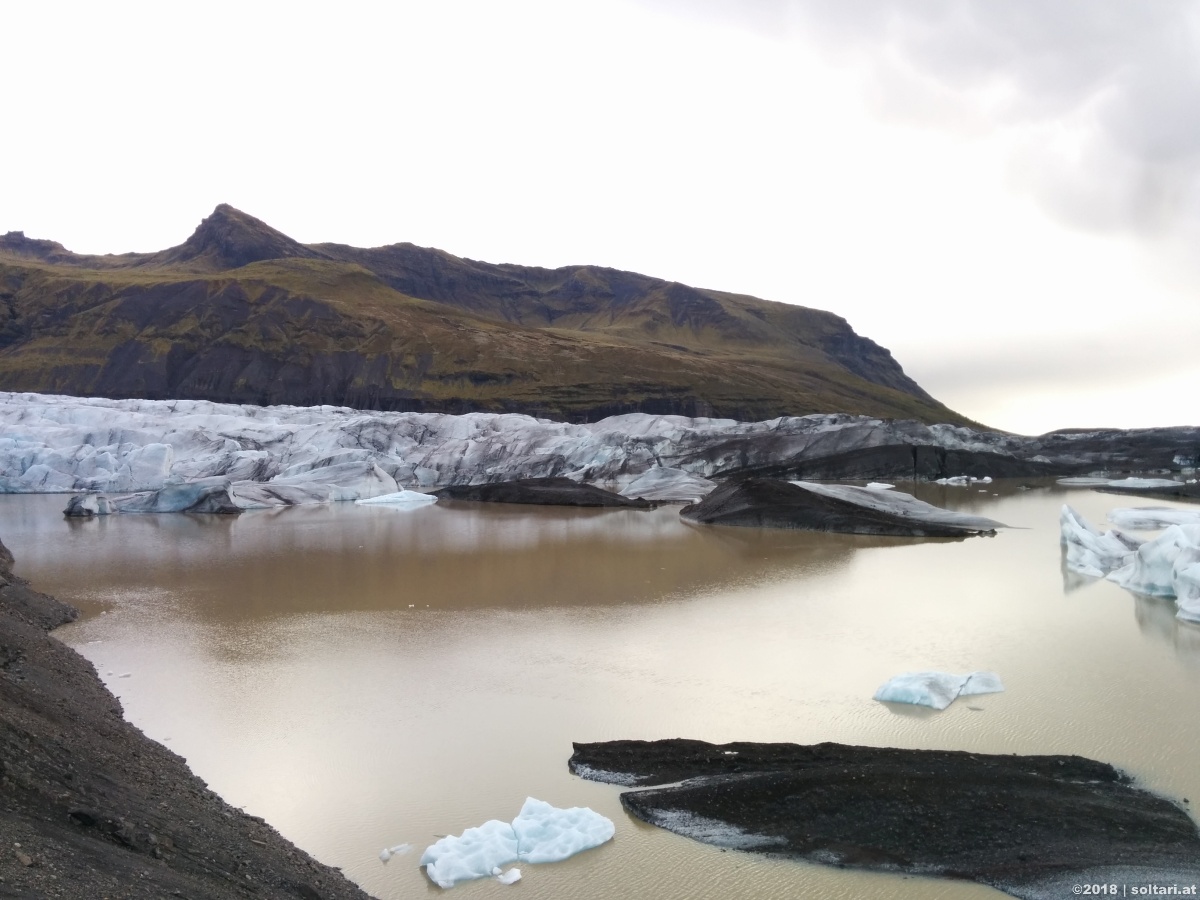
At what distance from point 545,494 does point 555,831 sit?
78.7 ft

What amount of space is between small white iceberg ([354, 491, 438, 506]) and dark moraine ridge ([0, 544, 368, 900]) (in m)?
21.9

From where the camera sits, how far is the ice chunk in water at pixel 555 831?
5000mm

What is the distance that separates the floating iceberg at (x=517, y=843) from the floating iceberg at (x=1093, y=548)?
1144 centimetres

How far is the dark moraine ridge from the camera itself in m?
3.31

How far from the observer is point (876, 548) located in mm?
17672

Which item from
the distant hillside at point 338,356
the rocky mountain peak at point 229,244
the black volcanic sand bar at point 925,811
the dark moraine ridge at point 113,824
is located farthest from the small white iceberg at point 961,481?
the rocky mountain peak at point 229,244

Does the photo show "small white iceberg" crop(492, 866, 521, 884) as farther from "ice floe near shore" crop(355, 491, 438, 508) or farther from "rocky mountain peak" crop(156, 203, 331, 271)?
"rocky mountain peak" crop(156, 203, 331, 271)

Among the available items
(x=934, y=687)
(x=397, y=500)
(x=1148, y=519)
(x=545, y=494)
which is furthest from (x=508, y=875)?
(x=397, y=500)

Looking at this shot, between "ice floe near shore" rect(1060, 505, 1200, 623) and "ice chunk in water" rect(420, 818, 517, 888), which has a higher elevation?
"ice floe near shore" rect(1060, 505, 1200, 623)

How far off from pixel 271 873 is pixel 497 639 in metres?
5.81

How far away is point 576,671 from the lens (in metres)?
8.65

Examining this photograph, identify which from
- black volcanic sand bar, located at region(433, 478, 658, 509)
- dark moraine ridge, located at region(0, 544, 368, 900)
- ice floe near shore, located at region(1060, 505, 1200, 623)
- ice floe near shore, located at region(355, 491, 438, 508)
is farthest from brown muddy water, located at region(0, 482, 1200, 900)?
ice floe near shore, located at region(355, 491, 438, 508)

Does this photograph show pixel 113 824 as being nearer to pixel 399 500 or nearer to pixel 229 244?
pixel 399 500

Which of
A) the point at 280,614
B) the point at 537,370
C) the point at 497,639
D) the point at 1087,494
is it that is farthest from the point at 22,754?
the point at 537,370
